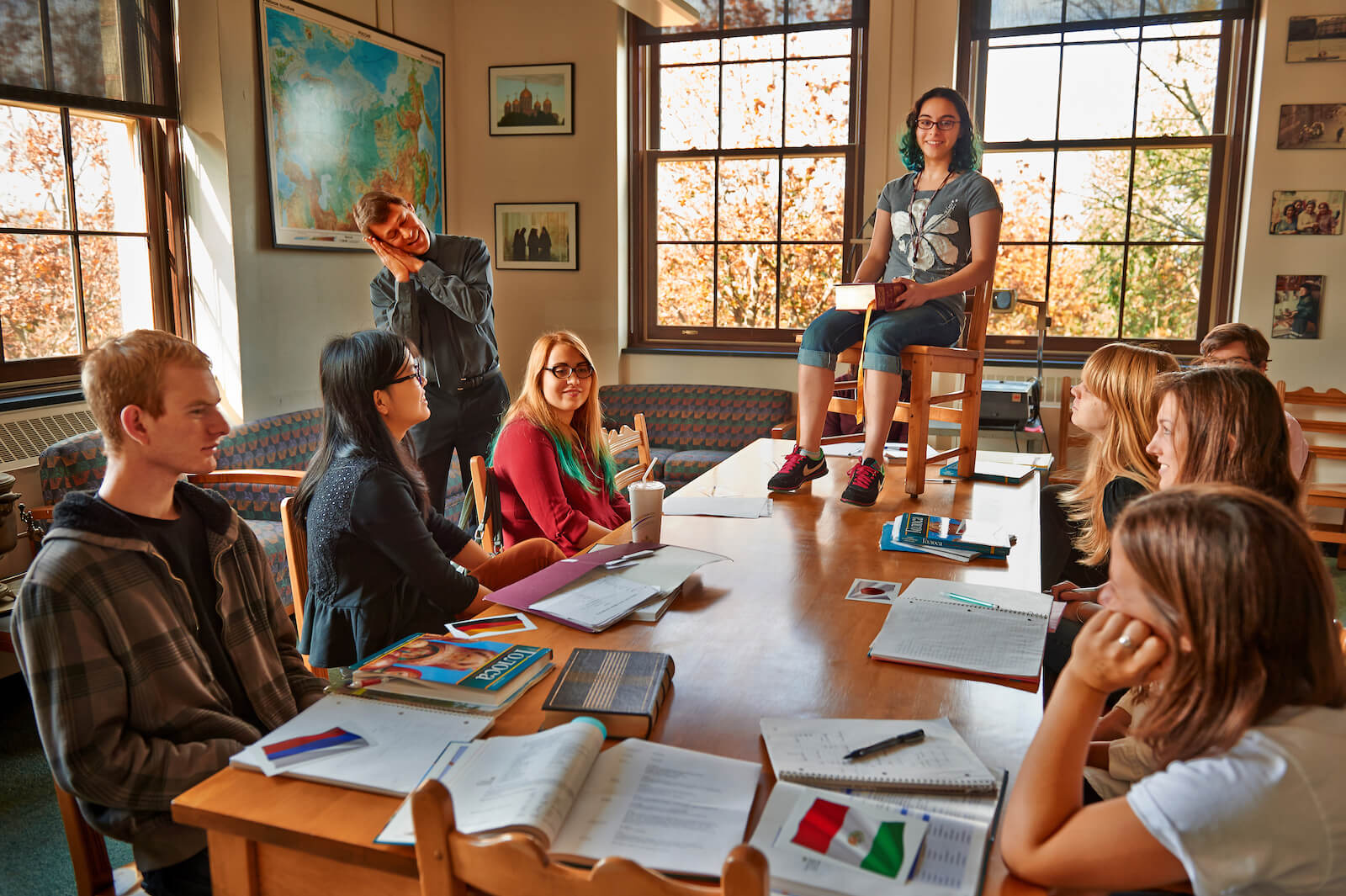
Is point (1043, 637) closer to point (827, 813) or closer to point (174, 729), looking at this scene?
point (827, 813)

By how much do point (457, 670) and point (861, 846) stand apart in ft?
2.12

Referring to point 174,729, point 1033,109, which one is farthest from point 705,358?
Answer: point 174,729

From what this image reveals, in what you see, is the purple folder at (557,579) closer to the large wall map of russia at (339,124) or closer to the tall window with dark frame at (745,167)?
the large wall map of russia at (339,124)

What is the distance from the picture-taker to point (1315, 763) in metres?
0.91

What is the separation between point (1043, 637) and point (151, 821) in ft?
4.50

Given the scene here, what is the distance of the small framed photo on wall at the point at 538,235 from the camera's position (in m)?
5.70

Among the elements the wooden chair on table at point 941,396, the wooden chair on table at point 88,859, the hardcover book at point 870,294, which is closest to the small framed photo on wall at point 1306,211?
the wooden chair on table at point 941,396

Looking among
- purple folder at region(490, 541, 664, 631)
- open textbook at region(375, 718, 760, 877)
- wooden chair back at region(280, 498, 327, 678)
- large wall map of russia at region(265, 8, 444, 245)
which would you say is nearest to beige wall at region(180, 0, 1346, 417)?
large wall map of russia at region(265, 8, 444, 245)

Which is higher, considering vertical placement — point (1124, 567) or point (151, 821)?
point (1124, 567)

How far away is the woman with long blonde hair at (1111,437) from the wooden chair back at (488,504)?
1.46 metres

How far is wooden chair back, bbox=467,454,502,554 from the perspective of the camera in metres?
2.60

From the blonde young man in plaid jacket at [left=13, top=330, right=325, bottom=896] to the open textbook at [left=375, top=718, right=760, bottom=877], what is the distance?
1.56 ft

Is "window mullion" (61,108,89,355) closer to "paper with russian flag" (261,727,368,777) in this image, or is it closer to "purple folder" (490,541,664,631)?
"purple folder" (490,541,664,631)

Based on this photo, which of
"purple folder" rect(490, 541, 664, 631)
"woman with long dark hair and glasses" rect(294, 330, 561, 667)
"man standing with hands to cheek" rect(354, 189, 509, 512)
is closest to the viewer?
"purple folder" rect(490, 541, 664, 631)
